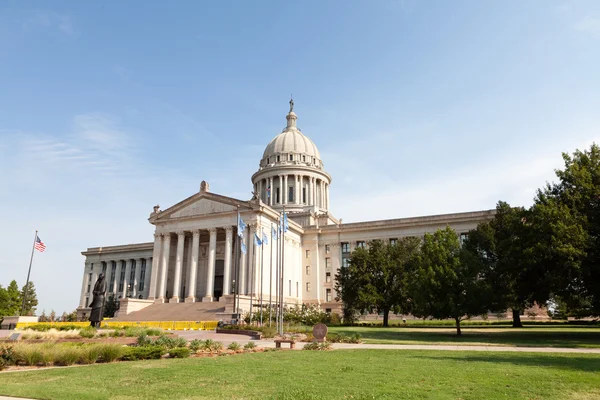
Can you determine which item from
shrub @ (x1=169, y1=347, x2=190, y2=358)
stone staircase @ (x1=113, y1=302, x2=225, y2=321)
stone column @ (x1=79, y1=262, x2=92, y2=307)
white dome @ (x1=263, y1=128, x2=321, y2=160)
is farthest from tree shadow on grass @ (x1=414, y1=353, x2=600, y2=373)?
stone column @ (x1=79, y1=262, x2=92, y2=307)

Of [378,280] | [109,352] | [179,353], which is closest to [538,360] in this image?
[179,353]

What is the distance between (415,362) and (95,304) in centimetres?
3281

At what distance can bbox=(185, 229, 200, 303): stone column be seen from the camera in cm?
6668

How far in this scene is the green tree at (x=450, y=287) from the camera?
117 ft

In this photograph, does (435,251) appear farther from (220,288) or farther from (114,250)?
(114,250)

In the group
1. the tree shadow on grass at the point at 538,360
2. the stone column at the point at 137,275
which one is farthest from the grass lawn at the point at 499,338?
the stone column at the point at 137,275

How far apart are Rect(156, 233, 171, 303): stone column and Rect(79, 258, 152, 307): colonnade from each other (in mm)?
19296

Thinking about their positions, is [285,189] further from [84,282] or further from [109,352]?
[109,352]

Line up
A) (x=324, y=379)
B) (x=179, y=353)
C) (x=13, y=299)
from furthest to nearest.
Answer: (x=13, y=299)
(x=179, y=353)
(x=324, y=379)

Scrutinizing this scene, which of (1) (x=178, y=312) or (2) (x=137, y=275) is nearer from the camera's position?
(1) (x=178, y=312)

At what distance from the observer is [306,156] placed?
326ft

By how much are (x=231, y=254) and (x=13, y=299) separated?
42.2 m

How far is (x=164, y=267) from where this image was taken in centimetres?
7056

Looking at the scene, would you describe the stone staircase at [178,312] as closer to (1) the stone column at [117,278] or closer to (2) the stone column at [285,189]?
(1) the stone column at [117,278]
